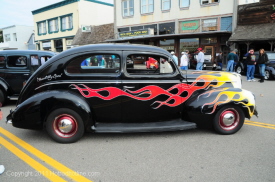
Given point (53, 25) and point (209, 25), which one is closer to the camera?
point (209, 25)

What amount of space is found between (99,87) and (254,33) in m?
15.8

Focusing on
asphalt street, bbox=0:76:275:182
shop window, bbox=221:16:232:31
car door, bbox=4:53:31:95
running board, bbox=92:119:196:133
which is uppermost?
shop window, bbox=221:16:232:31

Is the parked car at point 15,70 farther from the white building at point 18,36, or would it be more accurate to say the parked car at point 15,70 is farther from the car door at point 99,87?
the white building at point 18,36

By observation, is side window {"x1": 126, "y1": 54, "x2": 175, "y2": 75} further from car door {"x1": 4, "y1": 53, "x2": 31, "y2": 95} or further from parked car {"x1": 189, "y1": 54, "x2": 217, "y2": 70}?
parked car {"x1": 189, "y1": 54, "x2": 217, "y2": 70}


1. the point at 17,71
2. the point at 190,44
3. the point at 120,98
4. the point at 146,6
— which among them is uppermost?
the point at 146,6

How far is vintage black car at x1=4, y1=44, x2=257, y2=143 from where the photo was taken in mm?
3979

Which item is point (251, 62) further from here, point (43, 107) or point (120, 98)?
point (43, 107)

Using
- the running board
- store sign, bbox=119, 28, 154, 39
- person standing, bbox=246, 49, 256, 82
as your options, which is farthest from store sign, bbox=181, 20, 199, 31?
the running board

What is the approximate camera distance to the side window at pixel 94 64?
4176 millimetres

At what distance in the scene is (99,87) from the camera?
4098mm

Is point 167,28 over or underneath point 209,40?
over

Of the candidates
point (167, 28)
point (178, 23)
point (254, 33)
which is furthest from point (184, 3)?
point (254, 33)

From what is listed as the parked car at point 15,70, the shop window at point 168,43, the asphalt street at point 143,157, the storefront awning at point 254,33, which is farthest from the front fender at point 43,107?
the shop window at point 168,43

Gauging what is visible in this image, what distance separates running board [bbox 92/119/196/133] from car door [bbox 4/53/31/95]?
13.6ft
